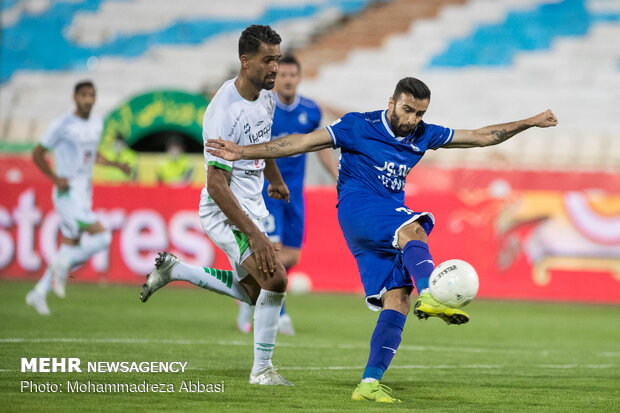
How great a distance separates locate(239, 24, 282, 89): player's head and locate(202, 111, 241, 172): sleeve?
0.32 m

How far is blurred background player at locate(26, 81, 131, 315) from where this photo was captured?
37.4ft

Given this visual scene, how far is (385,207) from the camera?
19.9 feet

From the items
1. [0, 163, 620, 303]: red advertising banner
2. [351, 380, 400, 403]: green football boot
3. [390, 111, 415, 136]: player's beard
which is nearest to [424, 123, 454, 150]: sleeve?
[390, 111, 415, 136]: player's beard

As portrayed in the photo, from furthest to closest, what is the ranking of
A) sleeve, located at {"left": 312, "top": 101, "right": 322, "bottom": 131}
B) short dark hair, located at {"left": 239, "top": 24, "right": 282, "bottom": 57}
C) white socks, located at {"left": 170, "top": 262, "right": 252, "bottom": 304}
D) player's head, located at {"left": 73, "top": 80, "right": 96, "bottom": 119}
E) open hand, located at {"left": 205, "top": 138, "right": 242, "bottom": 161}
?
player's head, located at {"left": 73, "top": 80, "right": 96, "bottom": 119} < sleeve, located at {"left": 312, "top": 101, "right": 322, "bottom": 131} < white socks, located at {"left": 170, "top": 262, "right": 252, "bottom": 304} < short dark hair, located at {"left": 239, "top": 24, "right": 282, "bottom": 57} < open hand, located at {"left": 205, "top": 138, "right": 242, "bottom": 161}

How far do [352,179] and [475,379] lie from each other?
1.85 metres

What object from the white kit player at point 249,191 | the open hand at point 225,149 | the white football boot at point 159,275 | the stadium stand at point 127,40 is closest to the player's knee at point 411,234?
the white kit player at point 249,191

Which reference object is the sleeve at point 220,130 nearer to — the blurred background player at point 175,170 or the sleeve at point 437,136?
the sleeve at point 437,136

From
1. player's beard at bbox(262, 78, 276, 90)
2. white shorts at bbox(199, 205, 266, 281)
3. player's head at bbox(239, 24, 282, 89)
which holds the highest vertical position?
player's head at bbox(239, 24, 282, 89)

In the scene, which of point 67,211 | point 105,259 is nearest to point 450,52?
point 105,259

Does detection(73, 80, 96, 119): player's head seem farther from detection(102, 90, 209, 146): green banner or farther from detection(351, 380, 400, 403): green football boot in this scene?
detection(102, 90, 209, 146): green banner

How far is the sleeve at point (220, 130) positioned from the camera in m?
6.04

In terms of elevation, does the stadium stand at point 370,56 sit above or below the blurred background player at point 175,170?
above

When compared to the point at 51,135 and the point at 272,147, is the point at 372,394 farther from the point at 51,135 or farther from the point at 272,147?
the point at 51,135

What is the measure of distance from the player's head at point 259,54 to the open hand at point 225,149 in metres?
0.66
